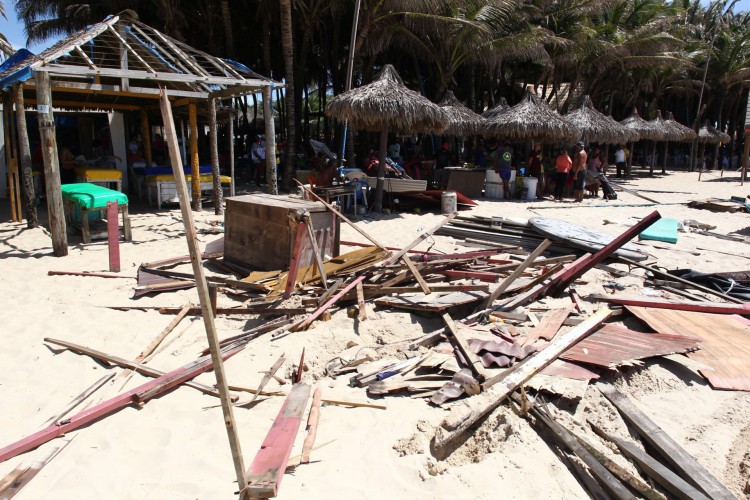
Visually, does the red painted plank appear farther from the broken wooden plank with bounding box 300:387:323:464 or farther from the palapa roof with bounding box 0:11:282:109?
the palapa roof with bounding box 0:11:282:109

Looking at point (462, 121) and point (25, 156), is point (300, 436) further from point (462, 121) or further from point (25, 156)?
point (462, 121)

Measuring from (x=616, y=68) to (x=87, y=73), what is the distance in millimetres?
25751

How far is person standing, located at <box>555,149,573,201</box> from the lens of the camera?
15.4m

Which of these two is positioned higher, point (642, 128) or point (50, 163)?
point (642, 128)

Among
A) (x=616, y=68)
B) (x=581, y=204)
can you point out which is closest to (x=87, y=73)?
(x=581, y=204)

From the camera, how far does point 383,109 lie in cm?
1089

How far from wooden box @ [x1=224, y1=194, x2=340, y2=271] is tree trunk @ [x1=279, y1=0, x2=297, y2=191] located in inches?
273

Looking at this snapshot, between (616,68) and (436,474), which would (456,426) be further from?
(616,68)

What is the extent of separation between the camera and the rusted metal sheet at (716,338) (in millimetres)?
3893

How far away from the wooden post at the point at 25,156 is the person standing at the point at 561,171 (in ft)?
42.7


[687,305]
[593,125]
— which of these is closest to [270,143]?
[687,305]

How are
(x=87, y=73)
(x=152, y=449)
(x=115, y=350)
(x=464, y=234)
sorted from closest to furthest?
(x=152, y=449), (x=115, y=350), (x=87, y=73), (x=464, y=234)

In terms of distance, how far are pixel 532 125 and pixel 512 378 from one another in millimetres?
12963

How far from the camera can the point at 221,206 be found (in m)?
11.2
